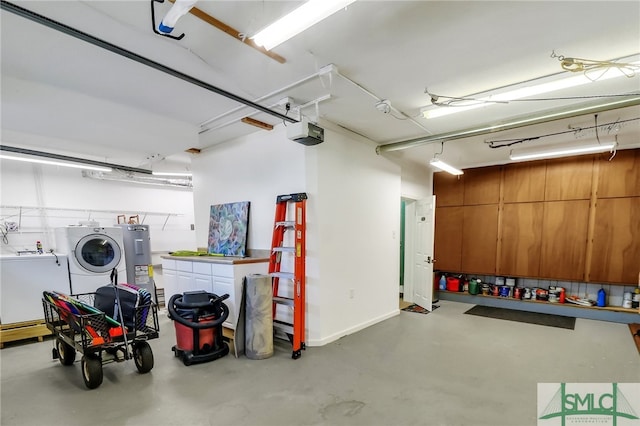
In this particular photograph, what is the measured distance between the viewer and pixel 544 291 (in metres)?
5.32

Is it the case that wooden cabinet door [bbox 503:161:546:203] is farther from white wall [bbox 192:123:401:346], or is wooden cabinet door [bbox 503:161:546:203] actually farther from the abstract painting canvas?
the abstract painting canvas

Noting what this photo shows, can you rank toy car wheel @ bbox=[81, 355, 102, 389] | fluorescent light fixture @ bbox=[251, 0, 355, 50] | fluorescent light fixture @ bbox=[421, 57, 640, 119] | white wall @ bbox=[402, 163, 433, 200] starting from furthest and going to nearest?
1. white wall @ bbox=[402, 163, 433, 200]
2. toy car wheel @ bbox=[81, 355, 102, 389]
3. fluorescent light fixture @ bbox=[421, 57, 640, 119]
4. fluorescent light fixture @ bbox=[251, 0, 355, 50]

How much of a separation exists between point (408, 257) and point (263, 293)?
145 inches

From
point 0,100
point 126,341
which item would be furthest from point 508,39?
point 0,100

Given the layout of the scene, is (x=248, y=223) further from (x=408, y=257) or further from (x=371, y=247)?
(x=408, y=257)

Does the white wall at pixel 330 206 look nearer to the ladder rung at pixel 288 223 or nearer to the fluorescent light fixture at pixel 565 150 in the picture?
the ladder rung at pixel 288 223

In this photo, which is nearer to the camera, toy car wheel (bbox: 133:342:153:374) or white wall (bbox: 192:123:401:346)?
toy car wheel (bbox: 133:342:153:374)

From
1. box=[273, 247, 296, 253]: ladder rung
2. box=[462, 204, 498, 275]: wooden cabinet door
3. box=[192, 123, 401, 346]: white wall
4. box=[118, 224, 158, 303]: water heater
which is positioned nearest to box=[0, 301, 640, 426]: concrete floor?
box=[192, 123, 401, 346]: white wall

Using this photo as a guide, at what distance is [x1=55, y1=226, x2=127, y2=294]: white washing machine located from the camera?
433 cm

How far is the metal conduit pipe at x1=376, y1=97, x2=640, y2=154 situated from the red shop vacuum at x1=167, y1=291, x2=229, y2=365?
3.34m

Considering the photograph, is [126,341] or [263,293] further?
[263,293]

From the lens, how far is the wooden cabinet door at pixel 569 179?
16.2 ft

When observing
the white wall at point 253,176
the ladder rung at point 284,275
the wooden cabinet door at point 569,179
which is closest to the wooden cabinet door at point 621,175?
the wooden cabinet door at point 569,179

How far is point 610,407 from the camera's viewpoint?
235cm
